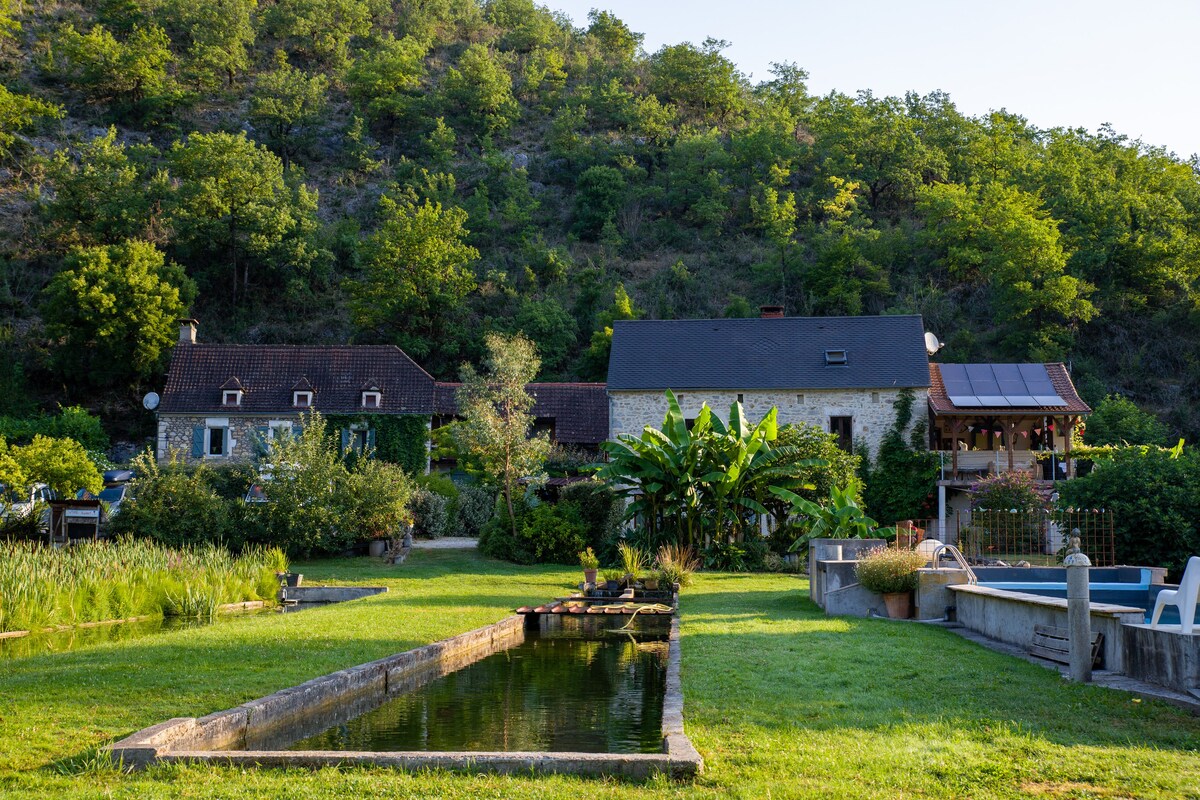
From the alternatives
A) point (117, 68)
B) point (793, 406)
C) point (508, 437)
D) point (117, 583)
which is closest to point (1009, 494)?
point (793, 406)

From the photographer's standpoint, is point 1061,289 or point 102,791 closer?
point 102,791

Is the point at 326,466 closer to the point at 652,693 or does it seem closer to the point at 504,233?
the point at 652,693

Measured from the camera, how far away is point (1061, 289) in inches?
1735

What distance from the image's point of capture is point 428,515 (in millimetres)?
31922

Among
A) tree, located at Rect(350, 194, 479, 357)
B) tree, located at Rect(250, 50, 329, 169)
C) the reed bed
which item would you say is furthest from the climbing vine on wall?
tree, located at Rect(250, 50, 329, 169)

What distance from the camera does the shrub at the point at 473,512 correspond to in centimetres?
3328

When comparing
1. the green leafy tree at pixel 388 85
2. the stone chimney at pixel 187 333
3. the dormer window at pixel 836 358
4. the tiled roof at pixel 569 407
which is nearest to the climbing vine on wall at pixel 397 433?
the tiled roof at pixel 569 407

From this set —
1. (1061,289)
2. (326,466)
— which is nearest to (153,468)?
(326,466)

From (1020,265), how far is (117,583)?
40025 millimetres

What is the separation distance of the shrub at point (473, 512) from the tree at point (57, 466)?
1093 centimetres

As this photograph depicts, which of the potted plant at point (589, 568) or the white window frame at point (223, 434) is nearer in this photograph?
the potted plant at point (589, 568)

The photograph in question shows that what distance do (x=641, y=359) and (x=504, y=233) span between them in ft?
97.9

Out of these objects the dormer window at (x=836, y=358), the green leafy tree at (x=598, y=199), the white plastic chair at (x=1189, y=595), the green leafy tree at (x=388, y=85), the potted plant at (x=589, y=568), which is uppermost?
the green leafy tree at (x=388, y=85)

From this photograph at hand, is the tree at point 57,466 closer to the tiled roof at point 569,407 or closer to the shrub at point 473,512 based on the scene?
the shrub at point 473,512
